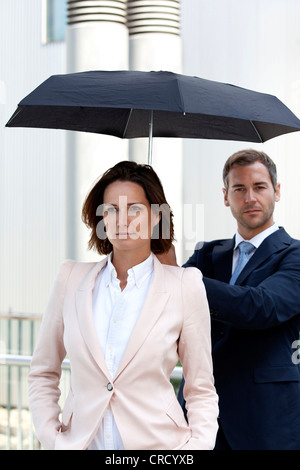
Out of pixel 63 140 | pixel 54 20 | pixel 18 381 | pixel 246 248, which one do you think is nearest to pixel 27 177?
pixel 63 140

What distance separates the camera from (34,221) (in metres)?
6.07

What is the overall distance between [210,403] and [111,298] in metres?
0.36

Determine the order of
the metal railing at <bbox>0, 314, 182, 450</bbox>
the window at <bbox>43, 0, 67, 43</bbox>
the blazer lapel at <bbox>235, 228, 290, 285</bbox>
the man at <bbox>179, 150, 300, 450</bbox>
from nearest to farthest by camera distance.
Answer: the man at <bbox>179, 150, 300, 450</bbox>
the blazer lapel at <bbox>235, 228, 290, 285</bbox>
the metal railing at <bbox>0, 314, 182, 450</bbox>
the window at <bbox>43, 0, 67, 43</bbox>

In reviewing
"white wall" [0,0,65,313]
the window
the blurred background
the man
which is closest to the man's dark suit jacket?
the man

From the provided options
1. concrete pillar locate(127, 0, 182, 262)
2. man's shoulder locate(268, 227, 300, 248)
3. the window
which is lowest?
man's shoulder locate(268, 227, 300, 248)

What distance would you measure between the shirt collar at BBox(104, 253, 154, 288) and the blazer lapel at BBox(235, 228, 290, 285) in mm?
527

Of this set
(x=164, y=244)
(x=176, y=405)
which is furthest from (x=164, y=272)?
(x=176, y=405)

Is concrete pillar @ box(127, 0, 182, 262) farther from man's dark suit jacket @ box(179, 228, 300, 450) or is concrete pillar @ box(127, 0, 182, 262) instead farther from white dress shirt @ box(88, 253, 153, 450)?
white dress shirt @ box(88, 253, 153, 450)

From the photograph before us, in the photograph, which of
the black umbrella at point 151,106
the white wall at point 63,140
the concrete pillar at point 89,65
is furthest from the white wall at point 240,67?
the black umbrella at point 151,106

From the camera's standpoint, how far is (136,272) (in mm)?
1861

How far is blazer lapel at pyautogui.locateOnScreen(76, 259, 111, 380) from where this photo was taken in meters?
1.72

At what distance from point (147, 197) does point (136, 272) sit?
198 millimetres
